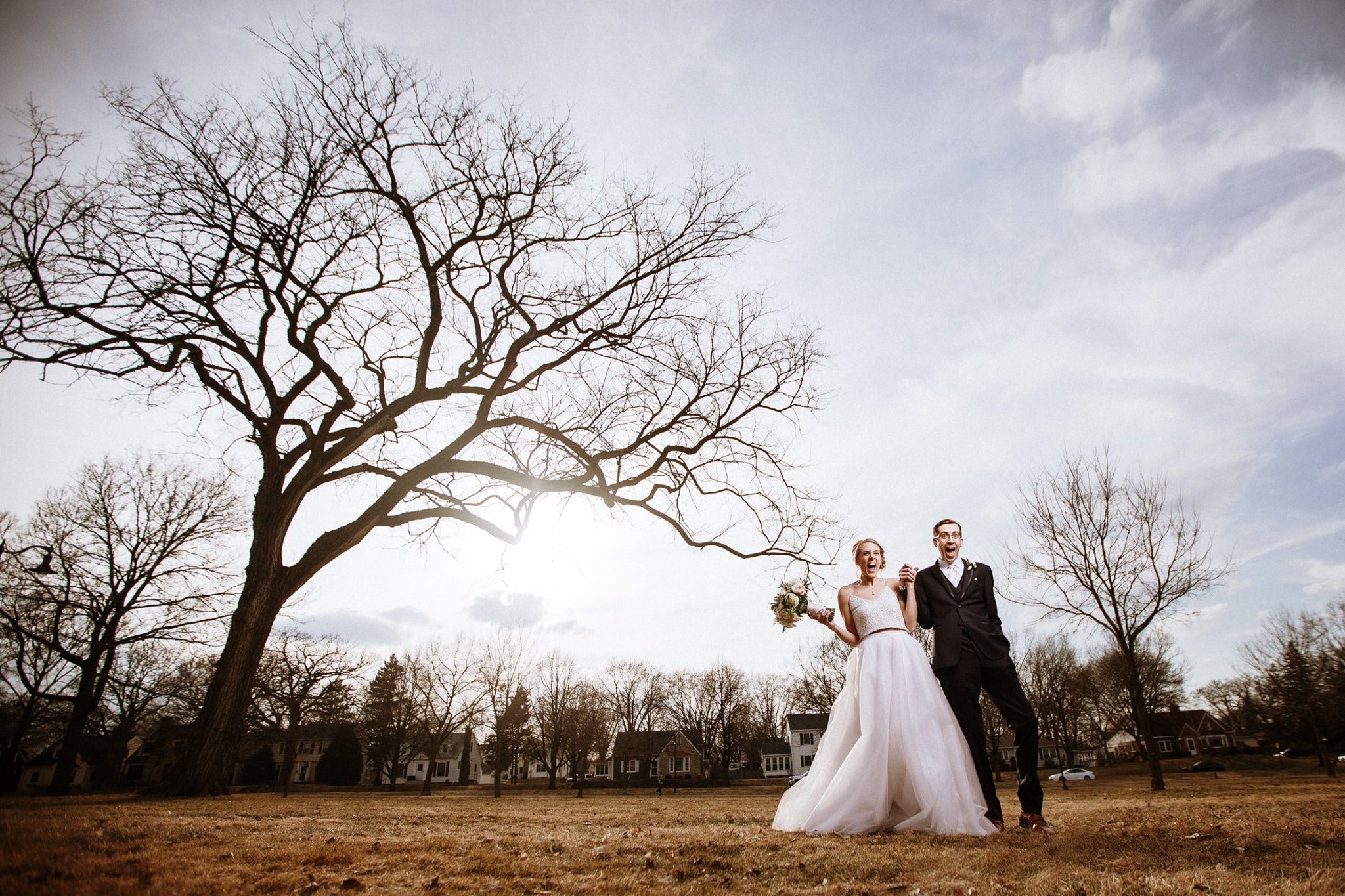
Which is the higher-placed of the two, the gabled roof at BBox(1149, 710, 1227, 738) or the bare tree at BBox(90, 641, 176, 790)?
the bare tree at BBox(90, 641, 176, 790)

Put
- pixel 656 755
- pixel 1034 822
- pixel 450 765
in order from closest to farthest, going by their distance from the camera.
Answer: pixel 1034 822 → pixel 656 755 → pixel 450 765

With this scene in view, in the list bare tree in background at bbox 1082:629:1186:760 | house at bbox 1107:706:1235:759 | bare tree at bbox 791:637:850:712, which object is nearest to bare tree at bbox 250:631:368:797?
bare tree at bbox 791:637:850:712

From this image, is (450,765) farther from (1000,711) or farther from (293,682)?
(1000,711)

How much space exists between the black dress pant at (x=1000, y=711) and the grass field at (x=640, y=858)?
432 mm

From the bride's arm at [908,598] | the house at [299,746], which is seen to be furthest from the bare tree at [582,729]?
the bride's arm at [908,598]

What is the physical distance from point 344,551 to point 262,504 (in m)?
1.42

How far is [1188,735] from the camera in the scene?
77.9 metres

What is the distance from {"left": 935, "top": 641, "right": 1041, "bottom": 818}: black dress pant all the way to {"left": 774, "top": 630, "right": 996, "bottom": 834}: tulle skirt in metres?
0.09

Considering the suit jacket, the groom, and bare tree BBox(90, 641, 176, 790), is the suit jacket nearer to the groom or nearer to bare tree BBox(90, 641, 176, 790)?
the groom

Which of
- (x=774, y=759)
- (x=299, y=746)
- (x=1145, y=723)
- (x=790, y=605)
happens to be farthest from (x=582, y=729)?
(x=790, y=605)

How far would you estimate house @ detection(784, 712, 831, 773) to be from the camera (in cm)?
7794

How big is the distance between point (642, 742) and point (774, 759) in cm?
2104

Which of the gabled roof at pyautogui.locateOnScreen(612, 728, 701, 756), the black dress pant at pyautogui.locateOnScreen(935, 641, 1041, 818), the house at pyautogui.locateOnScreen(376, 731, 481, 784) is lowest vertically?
the house at pyautogui.locateOnScreen(376, 731, 481, 784)

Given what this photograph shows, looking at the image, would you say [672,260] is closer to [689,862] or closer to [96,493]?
[689,862]
